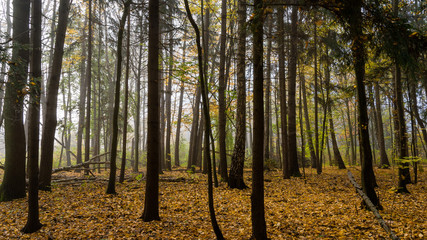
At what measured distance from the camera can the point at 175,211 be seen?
6.43m

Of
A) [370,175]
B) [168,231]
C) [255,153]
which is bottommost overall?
[168,231]

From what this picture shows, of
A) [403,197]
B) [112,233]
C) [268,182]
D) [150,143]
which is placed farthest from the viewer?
[268,182]

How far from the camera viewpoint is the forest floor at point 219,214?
4766 mm

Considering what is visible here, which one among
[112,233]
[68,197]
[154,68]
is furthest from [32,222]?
[154,68]

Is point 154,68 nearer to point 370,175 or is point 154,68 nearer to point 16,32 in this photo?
point 16,32

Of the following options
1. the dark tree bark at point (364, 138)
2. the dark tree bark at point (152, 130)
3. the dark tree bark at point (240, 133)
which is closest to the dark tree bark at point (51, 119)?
the dark tree bark at point (152, 130)

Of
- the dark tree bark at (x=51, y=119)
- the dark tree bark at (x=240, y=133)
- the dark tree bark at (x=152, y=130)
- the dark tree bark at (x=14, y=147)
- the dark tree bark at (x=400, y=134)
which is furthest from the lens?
the dark tree bark at (x=240, y=133)

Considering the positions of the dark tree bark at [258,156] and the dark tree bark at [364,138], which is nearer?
the dark tree bark at [258,156]

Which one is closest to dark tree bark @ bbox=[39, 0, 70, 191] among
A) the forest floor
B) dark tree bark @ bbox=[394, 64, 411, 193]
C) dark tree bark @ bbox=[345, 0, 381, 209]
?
the forest floor

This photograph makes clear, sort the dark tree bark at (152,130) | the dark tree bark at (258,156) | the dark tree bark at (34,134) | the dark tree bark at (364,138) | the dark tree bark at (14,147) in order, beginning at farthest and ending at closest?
the dark tree bark at (14,147), the dark tree bark at (152,130), the dark tree bark at (364,138), the dark tree bark at (34,134), the dark tree bark at (258,156)

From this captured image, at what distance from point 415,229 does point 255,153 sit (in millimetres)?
3607

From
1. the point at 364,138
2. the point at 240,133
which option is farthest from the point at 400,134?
the point at 240,133

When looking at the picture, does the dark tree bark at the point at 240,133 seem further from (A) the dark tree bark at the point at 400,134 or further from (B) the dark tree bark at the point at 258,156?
(A) the dark tree bark at the point at 400,134

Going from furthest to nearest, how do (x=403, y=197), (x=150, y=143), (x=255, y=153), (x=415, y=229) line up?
1. (x=403, y=197)
2. (x=150, y=143)
3. (x=415, y=229)
4. (x=255, y=153)
